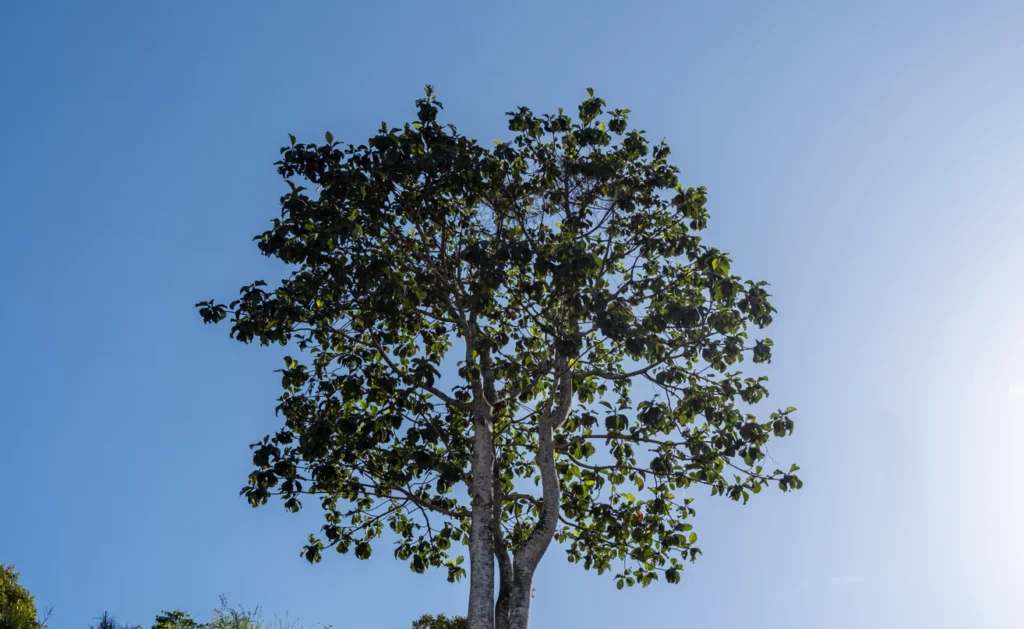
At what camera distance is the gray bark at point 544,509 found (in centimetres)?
1354

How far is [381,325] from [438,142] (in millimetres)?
3528

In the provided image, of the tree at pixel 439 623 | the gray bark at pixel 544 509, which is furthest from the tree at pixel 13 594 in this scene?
the gray bark at pixel 544 509

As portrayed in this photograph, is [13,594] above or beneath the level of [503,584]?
above

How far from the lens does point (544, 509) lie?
14.3m

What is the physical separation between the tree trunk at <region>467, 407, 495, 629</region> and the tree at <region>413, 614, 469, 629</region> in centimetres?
599

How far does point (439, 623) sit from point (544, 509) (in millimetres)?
7549

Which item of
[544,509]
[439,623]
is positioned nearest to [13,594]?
[439,623]

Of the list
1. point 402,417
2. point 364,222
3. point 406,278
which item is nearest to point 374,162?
point 364,222

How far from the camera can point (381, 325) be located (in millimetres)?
16297

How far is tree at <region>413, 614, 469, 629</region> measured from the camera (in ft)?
66.2

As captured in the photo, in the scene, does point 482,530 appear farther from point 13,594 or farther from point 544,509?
point 13,594

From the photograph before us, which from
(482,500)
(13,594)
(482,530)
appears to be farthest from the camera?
(13,594)

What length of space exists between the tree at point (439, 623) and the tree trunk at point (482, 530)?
19.7 feet

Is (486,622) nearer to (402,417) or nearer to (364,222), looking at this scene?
(402,417)
